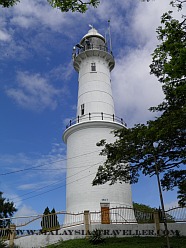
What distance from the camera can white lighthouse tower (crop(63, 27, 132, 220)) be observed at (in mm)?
18547

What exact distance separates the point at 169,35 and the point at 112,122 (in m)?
13.2

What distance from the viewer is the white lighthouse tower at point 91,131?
18.5 meters

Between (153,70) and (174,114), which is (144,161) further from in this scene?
(153,70)

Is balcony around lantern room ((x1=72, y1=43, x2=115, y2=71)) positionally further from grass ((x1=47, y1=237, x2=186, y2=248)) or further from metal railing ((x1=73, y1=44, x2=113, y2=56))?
grass ((x1=47, y1=237, x2=186, y2=248))

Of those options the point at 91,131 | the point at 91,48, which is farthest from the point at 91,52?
the point at 91,131

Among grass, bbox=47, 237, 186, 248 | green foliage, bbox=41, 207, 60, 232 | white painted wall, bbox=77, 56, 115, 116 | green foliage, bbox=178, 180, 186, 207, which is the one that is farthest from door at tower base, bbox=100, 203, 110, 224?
white painted wall, bbox=77, 56, 115, 116

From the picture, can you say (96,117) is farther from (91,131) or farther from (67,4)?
(67,4)

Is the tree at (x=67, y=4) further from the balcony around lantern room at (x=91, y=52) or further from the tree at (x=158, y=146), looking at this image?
the balcony around lantern room at (x=91, y=52)

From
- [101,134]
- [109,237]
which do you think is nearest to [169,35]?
[109,237]

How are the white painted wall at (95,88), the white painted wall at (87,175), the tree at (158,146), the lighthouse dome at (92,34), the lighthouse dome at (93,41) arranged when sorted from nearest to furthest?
the tree at (158,146) < the white painted wall at (87,175) < the white painted wall at (95,88) < the lighthouse dome at (93,41) < the lighthouse dome at (92,34)

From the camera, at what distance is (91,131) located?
20.3 meters

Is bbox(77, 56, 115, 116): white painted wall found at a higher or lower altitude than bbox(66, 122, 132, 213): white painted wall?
higher

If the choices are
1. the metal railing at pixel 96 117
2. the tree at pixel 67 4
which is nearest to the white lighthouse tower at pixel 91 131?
the metal railing at pixel 96 117

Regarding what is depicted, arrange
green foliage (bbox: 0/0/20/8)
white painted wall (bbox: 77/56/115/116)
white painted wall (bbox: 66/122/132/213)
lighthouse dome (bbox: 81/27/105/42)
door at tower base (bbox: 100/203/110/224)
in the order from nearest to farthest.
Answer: green foliage (bbox: 0/0/20/8)
door at tower base (bbox: 100/203/110/224)
white painted wall (bbox: 66/122/132/213)
white painted wall (bbox: 77/56/115/116)
lighthouse dome (bbox: 81/27/105/42)
